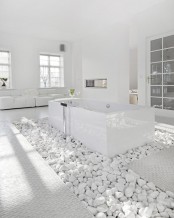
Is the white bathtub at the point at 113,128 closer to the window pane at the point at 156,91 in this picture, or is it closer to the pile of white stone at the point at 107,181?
the pile of white stone at the point at 107,181

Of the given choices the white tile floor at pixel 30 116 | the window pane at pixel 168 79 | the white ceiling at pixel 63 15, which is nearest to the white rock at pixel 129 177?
the white tile floor at pixel 30 116

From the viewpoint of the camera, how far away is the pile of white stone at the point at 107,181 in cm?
146

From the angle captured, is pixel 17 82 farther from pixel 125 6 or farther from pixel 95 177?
pixel 95 177

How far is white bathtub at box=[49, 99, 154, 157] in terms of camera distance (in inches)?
99.0

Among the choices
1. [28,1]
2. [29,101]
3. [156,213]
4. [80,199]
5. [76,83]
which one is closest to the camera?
[156,213]

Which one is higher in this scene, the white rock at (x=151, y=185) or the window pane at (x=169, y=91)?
the window pane at (x=169, y=91)

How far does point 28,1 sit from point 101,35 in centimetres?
305

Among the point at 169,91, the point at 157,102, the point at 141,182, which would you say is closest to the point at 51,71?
the point at 157,102

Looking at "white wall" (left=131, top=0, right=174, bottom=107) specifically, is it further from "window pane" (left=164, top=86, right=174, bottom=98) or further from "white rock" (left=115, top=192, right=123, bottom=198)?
"white rock" (left=115, top=192, right=123, bottom=198)

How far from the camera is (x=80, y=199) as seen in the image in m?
1.60

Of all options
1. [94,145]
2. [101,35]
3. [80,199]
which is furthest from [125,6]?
[80,199]

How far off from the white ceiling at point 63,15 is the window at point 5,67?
34.3 inches

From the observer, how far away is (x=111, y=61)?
6.84 metres

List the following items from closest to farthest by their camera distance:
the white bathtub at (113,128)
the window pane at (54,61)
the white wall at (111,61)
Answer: the white bathtub at (113,128) → the white wall at (111,61) → the window pane at (54,61)
